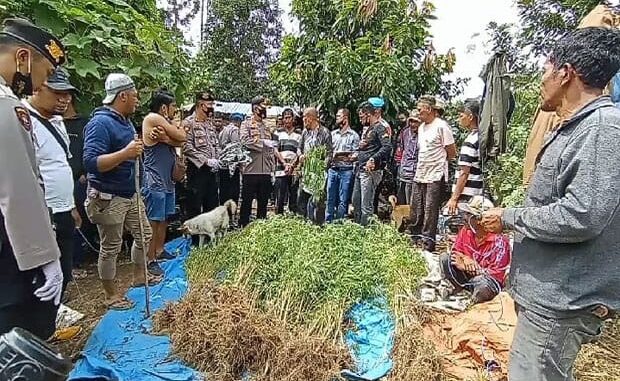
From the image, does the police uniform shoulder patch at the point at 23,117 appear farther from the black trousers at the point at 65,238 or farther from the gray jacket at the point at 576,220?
the gray jacket at the point at 576,220

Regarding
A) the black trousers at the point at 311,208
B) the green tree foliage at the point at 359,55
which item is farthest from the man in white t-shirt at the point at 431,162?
the green tree foliage at the point at 359,55

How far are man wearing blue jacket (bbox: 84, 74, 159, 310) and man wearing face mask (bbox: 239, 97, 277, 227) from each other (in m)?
2.37

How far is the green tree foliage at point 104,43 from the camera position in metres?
3.98

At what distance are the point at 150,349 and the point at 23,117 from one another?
1760 millimetres

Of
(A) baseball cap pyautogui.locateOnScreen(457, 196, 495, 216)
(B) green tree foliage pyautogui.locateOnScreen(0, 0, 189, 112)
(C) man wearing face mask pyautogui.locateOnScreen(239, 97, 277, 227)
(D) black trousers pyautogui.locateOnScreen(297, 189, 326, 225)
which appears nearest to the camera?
(A) baseball cap pyautogui.locateOnScreen(457, 196, 495, 216)

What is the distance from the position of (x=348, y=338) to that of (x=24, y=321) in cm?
181

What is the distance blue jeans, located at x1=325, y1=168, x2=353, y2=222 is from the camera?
619 cm

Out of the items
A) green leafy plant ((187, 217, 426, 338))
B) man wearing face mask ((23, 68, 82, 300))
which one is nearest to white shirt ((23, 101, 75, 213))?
man wearing face mask ((23, 68, 82, 300))

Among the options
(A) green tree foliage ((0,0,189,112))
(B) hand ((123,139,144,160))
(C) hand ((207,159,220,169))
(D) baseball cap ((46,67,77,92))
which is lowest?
(C) hand ((207,159,220,169))

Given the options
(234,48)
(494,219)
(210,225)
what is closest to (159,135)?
(210,225)

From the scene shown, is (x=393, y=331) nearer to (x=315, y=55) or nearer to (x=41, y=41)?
(x=41, y=41)

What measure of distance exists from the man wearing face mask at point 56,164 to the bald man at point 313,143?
144 inches

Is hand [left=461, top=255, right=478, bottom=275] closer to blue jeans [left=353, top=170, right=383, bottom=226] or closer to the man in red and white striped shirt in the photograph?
the man in red and white striped shirt

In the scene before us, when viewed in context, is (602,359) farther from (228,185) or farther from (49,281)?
(228,185)
